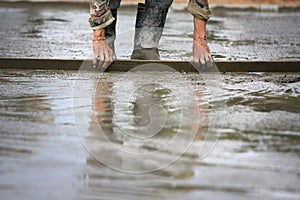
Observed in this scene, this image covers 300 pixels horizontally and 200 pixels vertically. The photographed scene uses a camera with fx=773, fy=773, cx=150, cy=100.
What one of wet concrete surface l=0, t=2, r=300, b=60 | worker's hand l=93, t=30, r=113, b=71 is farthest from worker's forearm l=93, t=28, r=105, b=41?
wet concrete surface l=0, t=2, r=300, b=60

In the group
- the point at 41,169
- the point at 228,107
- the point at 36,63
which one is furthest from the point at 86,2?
the point at 41,169

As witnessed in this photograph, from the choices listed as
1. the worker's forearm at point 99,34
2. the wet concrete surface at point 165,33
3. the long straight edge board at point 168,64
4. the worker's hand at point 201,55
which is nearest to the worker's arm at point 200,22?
the worker's hand at point 201,55

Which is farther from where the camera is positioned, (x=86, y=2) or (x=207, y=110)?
(x=86, y=2)

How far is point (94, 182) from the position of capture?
1930 millimetres

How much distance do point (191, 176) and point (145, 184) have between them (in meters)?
0.14

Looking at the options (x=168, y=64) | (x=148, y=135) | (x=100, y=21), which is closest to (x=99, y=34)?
(x=100, y=21)

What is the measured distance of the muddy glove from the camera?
12.4 ft

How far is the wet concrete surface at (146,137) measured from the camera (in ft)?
6.26

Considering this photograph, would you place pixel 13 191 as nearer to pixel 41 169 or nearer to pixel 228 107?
pixel 41 169

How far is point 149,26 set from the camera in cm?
414

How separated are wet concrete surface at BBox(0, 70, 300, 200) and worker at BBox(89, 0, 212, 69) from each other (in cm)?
27

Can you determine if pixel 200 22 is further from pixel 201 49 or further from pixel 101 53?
pixel 101 53

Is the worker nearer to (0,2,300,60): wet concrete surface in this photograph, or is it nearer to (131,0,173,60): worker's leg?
(131,0,173,60): worker's leg

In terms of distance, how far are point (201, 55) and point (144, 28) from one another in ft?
1.52
